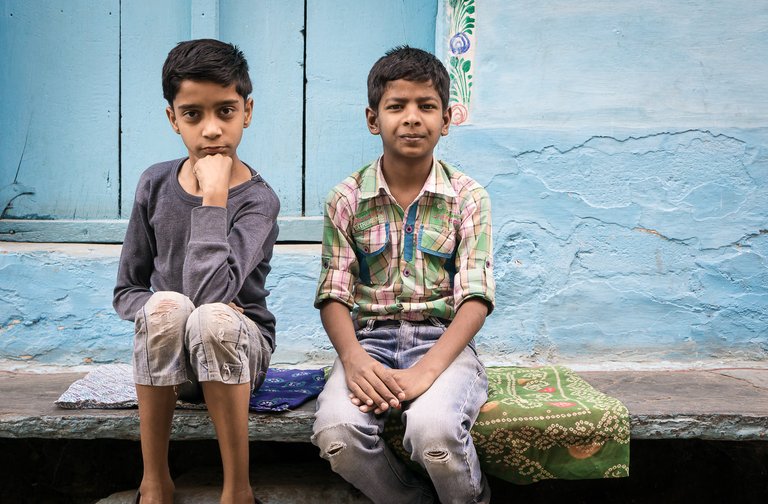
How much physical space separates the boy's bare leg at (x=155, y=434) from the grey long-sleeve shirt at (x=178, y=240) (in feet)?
0.90

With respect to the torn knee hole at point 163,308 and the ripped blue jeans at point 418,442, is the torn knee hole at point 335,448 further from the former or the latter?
the torn knee hole at point 163,308

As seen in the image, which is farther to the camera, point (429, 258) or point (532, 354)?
point (532, 354)

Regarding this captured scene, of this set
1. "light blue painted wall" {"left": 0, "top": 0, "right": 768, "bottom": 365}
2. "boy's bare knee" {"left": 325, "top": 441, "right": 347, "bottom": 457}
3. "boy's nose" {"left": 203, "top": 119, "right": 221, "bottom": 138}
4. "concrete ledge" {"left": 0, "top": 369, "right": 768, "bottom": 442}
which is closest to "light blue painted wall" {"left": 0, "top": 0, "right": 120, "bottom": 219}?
"light blue painted wall" {"left": 0, "top": 0, "right": 768, "bottom": 365}

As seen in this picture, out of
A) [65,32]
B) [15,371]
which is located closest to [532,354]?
[15,371]

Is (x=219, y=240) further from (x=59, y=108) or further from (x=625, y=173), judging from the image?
(x=625, y=173)

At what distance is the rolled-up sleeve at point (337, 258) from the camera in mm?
2523

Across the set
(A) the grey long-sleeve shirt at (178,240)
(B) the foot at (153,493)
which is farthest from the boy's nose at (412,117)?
(B) the foot at (153,493)

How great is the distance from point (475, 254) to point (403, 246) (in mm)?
220

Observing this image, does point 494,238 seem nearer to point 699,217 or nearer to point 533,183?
point 533,183

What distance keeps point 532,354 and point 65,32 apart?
231 cm

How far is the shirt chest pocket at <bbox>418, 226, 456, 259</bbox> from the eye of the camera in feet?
8.33

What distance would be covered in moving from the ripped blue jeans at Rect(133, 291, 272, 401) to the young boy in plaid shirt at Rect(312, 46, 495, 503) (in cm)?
33

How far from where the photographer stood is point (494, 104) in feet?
10.8

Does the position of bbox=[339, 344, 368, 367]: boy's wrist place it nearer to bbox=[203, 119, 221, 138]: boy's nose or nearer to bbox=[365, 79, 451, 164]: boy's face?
bbox=[365, 79, 451, 164]: boy's face
